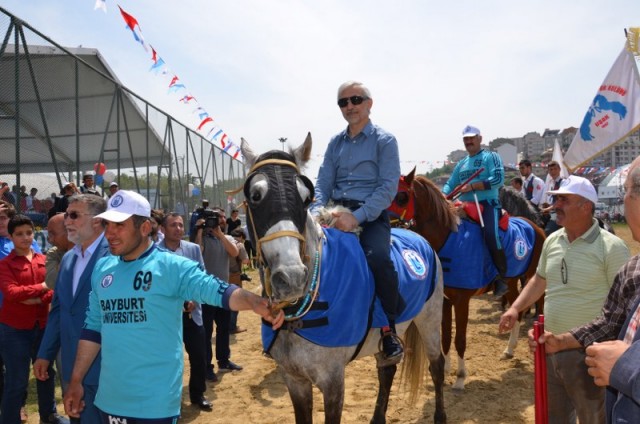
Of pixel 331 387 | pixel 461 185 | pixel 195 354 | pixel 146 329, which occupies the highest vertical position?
pixel 461 185

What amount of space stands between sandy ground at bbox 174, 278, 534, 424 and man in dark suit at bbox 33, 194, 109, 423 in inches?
83.6

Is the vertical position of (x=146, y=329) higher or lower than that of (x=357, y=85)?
lower

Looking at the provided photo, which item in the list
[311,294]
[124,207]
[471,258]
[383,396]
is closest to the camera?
[124,207]

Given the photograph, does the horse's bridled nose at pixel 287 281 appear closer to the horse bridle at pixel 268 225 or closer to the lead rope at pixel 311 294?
the horse bridle at pixel 268 225

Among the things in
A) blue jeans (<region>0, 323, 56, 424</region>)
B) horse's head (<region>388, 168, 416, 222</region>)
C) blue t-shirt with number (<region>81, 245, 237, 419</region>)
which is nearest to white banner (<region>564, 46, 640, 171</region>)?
horse's head (<region>388, 168, 416, 222</region>)

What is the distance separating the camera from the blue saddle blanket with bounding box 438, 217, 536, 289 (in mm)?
5586

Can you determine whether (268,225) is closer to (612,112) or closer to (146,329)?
(146,329)

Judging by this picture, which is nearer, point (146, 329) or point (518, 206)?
point (146, 329)

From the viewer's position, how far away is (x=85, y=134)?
757 cm

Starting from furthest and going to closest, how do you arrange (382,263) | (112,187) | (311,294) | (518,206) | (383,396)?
(518,206), (112,187), (383,396), (382,263), (311,294)

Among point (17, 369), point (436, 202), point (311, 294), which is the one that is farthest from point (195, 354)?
point (436, 202)

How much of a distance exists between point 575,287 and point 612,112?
151 inches

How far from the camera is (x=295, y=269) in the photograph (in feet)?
7.62

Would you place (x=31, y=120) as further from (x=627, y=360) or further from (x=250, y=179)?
(x=627, y=360)
